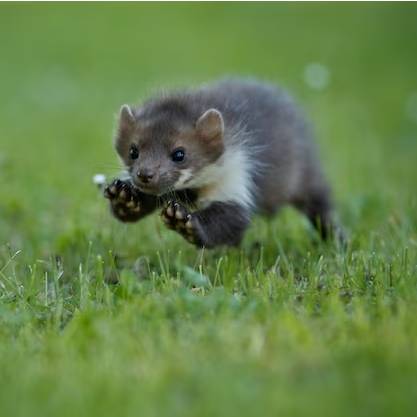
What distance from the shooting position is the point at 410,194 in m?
8.16

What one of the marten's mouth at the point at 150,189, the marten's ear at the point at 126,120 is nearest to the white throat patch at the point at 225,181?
the marten's mouth at the point at 150,189

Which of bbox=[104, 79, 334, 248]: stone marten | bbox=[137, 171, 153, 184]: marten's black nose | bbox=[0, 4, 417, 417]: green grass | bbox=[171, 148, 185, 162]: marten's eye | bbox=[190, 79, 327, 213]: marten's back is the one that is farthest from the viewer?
bbox=[190, 79, 327, 213]: marten's back

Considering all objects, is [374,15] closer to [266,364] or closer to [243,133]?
[243,133]

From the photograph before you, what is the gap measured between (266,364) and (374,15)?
58.3 ft

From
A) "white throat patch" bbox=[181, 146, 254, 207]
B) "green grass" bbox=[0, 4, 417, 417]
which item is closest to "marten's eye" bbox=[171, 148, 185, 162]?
"white throat patch" bbox=[181, 146, 254, 207]

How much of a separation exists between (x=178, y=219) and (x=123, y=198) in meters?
0.69

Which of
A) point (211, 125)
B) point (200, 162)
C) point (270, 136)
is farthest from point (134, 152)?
point (270, 136)

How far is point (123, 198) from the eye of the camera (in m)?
6.26

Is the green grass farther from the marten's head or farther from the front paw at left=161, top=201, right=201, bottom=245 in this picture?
the marten's head

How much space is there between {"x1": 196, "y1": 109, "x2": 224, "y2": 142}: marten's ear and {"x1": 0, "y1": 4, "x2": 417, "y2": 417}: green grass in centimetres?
99

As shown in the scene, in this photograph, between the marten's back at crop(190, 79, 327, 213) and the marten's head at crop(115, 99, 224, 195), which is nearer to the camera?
the marten's head at crop(115, 99, 224, 195)

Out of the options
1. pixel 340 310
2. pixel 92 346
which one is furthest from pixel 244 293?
pixel 92 346

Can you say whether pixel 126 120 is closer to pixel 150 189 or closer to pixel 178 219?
pixel 150 189

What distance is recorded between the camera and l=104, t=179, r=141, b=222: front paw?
6227mm
